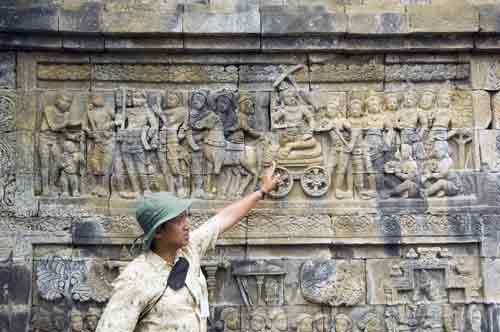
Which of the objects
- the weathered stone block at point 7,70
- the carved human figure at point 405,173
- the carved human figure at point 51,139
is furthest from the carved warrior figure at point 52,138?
the carved human figure at point 405,173

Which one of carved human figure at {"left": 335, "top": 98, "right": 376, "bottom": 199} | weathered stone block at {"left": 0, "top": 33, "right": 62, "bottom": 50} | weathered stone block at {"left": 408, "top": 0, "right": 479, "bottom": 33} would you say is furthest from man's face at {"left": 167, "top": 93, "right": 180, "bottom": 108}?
weathered stone block at {"left": 408, "top": 0, "right": 479, "bottom": 33}

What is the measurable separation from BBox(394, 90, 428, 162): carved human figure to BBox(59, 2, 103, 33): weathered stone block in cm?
322

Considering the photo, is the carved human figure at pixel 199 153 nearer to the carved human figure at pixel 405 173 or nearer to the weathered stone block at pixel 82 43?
the weathered stone block at pixel 82 43

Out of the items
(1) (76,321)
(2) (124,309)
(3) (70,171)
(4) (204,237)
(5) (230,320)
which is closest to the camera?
(2) (124,309)

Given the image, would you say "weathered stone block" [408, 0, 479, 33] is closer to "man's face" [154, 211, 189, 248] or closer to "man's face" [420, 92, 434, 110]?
"man's face" [420, 92, 434, 110]

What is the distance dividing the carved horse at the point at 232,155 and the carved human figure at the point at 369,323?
176 cm

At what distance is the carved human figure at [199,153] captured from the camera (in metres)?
8.66

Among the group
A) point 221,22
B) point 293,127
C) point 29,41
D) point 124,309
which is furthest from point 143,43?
point 124,309

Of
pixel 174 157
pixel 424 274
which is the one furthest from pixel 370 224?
pixel 174 157

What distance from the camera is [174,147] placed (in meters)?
8.64

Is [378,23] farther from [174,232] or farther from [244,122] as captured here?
[174,232]

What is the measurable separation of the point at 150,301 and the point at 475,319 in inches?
177

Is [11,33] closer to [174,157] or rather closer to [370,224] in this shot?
[174,157]

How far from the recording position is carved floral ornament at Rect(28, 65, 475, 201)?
864 cm
